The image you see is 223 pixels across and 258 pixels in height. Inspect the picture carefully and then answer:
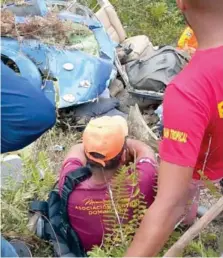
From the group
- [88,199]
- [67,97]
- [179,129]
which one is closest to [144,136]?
[67,97]

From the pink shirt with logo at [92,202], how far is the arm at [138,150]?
10 cm

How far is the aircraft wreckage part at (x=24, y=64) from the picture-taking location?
469 cm

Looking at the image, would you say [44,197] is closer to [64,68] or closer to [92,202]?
[92,202]

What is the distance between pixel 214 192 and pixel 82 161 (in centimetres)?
142

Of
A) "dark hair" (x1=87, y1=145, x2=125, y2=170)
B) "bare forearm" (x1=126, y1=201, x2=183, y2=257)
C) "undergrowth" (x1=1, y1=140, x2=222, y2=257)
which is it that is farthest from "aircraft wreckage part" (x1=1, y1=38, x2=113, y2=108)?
"bare forearm" (x1=126, y1=201, x2=183, y2=257)

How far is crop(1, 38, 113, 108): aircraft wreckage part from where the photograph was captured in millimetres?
4859

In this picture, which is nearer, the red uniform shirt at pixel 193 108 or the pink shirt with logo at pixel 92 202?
the red uniform shirt at pixel 193 108

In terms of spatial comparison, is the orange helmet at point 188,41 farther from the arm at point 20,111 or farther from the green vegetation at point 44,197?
the arm at point 20,111

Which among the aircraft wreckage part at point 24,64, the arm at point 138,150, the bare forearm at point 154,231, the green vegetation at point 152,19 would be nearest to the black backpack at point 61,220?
the arm at point 138,150

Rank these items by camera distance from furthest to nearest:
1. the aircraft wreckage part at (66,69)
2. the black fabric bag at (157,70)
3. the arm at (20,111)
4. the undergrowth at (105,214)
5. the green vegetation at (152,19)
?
the green vegetation at (152,19) < the black fabric bag at (157,70) < the aircraft wreckage part at (66,69) < the undergrowth at (105,214) < the arm at (20,111)

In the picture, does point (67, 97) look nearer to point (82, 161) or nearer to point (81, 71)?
point (81, 71)

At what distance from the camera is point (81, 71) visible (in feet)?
16.3

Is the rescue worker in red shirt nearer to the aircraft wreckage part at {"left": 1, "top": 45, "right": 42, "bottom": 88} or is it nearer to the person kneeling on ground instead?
the person kneeling on ground

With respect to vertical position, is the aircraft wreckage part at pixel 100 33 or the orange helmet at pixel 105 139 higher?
the orange helmet at pixel 105 139
